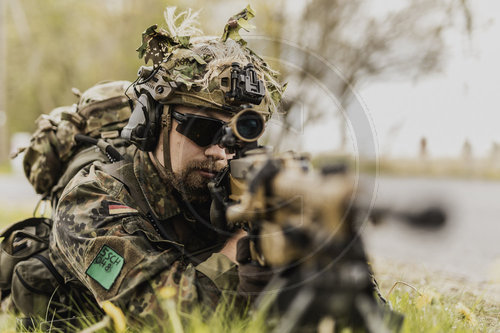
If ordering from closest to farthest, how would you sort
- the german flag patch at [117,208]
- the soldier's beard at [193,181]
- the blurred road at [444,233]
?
1. the blurred road at [444,233]
2. the german flag patch at [117,208]
3. the soldier's beard at [193,181]

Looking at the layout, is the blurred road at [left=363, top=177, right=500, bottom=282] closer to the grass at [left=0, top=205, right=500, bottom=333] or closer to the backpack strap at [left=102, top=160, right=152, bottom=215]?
the grass at [left=0, top=205, right=500, bottom=333]

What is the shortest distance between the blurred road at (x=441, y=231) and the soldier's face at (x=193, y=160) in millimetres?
833

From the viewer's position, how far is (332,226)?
4.43 feet

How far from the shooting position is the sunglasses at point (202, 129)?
7.47 ft

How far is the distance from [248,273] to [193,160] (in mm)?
917

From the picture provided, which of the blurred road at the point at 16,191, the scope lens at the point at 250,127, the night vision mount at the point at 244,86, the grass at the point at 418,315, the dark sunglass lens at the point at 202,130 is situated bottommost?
the grass at the point at 418,315

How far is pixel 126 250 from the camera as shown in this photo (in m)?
1.90

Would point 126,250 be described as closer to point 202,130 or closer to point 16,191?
point 202,130

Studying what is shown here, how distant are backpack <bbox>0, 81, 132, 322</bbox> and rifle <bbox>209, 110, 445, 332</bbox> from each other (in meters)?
1.46

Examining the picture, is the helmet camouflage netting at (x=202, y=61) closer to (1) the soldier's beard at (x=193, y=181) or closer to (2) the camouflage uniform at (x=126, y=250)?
(1) the soldier's beard at (x=193, y=181)

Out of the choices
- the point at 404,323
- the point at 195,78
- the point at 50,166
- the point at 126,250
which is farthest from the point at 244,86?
the point at 50,166

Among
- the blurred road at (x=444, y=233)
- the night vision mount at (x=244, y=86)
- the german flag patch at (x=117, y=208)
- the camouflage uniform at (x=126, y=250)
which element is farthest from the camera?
the night vision mount at (x=244, y=86)

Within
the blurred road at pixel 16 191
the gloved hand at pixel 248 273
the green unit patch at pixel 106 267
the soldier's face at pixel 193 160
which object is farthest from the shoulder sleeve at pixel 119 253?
the blurred road at pixel 16 191

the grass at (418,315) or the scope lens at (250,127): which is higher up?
the scope lens at (250,127)
